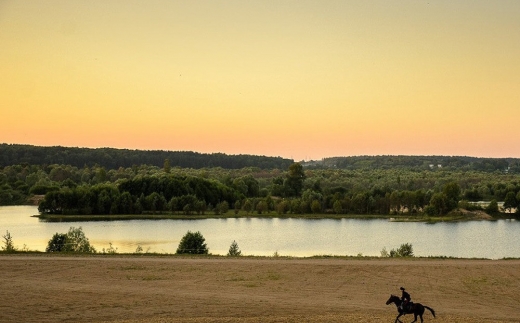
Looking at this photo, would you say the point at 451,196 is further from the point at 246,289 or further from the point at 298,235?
the point at 246,289

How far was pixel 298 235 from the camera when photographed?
58312mm

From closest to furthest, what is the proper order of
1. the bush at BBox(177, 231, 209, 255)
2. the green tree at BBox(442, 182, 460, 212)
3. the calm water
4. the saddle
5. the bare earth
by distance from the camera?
1. the saddle
2. the bare earth
3. the bush at BBox(177, 231, 209, 255)
4. the calm water
5. the green tree at BBox(442, 182, 460, 212)

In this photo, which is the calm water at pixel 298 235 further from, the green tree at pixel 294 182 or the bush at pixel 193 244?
the green tree at pixel 294 182

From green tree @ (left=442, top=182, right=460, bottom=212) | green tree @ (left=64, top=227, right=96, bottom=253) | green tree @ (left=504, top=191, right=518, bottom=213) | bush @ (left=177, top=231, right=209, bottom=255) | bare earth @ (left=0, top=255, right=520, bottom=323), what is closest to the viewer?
bare earth @ (left=0, top=255, right=520, bottom=323)

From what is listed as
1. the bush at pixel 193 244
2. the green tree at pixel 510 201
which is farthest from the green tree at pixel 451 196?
the bush at pixel 193 244

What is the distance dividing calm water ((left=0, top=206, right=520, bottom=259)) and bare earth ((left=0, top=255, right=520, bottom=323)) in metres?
13.9

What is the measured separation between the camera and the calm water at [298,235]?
46250mm

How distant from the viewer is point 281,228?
67.1 m

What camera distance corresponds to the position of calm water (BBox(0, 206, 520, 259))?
46.2m

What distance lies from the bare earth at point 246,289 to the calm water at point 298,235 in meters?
13.9

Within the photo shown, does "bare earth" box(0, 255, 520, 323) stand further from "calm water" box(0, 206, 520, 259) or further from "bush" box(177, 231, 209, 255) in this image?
"calm water" box(0, 206, 520, 259)

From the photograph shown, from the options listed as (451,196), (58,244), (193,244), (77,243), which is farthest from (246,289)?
(451,196)

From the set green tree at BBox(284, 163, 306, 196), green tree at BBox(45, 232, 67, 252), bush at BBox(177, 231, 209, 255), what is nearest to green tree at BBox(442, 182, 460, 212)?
green tree at BBox(284, 163, 306, 196)

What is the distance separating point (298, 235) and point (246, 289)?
36.4 metres
